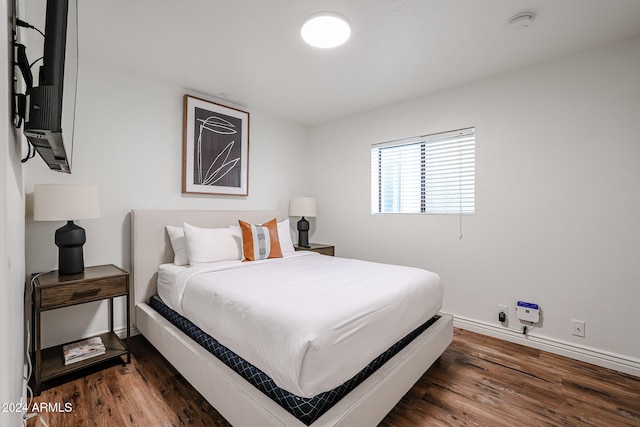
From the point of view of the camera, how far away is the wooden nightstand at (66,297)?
1.91 m

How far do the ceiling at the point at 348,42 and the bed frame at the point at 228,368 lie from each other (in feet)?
4.56

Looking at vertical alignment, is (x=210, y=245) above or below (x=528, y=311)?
above

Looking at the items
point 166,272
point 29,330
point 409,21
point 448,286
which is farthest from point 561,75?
point 29,330

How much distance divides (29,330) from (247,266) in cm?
162

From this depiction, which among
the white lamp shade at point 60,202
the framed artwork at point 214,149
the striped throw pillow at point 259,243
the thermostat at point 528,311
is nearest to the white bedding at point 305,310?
the striped throw pillow at point 259,243

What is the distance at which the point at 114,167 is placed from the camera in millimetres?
2662

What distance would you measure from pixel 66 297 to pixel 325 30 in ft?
8.50

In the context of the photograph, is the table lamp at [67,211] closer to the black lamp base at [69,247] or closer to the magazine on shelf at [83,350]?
the black lamp base at [69,247]

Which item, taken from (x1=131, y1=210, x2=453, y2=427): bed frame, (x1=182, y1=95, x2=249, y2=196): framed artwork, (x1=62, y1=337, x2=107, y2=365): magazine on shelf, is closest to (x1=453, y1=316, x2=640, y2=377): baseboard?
(x1=131, y1=210, x2=453, y2=427): bed frame

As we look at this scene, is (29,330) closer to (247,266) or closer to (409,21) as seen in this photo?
(247,266)

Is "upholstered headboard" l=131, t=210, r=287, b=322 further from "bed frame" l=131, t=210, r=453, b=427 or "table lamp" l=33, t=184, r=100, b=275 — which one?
"table lamp" l=33, t=184, r=100, b=275

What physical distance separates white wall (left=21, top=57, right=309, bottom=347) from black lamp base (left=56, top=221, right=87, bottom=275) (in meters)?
0.25

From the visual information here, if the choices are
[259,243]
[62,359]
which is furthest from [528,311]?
[62,359]

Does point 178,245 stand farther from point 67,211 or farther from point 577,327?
point 577,327
